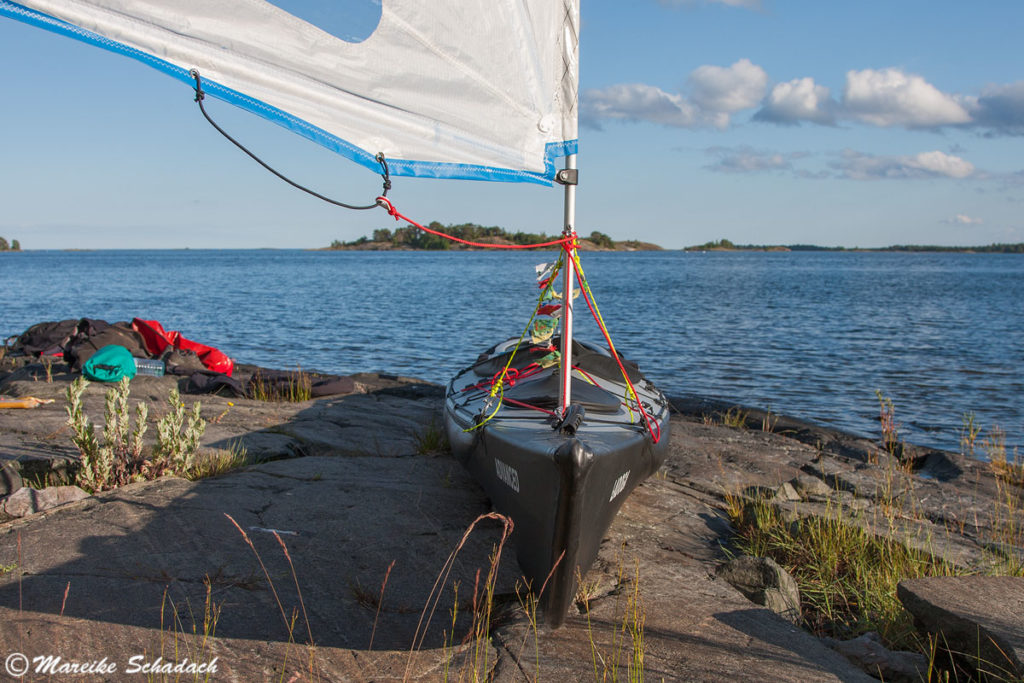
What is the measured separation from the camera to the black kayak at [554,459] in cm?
404

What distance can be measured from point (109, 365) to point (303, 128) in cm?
817

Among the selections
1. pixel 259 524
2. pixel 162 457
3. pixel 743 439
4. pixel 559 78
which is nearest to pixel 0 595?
pixel 259 524

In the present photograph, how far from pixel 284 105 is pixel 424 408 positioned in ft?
26.4

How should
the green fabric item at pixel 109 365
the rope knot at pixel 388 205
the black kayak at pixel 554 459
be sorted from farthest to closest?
1. the green fabric item at pixel 109 365
2. the black kayak at pixel 554 459
3. the rope knot at pixel 388 205

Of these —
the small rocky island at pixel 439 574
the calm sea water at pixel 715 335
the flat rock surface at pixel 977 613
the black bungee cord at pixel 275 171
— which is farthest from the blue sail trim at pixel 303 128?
the calm sea water at pixel 715 335

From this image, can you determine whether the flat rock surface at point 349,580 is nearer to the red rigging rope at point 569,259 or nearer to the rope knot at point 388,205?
the red rigging rope at point 569,259

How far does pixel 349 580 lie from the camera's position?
4445 millimetres

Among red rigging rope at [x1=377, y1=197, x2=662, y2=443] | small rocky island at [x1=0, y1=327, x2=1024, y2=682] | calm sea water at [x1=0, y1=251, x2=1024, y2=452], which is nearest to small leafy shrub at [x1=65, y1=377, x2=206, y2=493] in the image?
small rocky island at [x1=0, y1=327, x2=1024, y2=682]

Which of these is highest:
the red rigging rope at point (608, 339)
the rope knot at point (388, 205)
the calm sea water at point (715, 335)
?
the rope knot at point (388, 205)

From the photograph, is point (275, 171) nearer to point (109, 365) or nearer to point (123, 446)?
point (123, 446)

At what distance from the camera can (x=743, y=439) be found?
9484 millimetres

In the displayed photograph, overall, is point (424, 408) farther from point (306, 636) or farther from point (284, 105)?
point (284, 105)

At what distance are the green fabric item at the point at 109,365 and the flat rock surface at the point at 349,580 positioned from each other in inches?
103

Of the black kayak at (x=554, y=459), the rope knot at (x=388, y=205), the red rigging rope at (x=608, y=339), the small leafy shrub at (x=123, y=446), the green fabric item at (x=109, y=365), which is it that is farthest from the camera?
the green fabric item at (x=109, y=365)
